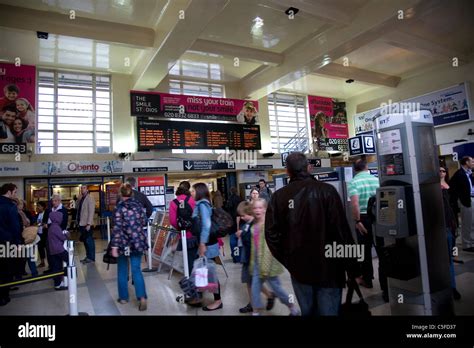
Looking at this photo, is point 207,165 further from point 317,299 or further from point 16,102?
point 317,299

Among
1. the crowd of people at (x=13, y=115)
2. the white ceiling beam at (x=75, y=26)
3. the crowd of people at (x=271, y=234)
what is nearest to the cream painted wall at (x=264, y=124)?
the white ceiling beam at (x=75, y=26)

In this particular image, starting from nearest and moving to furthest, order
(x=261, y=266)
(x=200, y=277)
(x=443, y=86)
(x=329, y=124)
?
Answer: (x=261, y=266)
(x=200, y=277)
(x=443, y=86)
(x=329, y=124)

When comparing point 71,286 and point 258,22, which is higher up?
point 258,22

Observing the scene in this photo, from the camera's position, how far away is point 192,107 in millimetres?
9398

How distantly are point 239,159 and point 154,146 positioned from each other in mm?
3283

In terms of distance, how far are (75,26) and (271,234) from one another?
7020mm

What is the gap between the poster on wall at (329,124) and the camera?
27.3 feet

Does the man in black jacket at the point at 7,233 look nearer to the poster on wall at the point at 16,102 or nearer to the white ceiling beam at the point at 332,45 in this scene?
the poster on wall at the point at 16,102

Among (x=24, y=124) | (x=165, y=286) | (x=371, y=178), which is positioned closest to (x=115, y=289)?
(x=165, y=286)

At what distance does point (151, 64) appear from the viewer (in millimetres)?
7465

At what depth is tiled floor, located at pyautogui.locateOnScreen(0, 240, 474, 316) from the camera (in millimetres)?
3000

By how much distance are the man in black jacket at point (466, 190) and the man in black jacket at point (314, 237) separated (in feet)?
12.4

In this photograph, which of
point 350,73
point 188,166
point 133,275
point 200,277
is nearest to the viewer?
Answer: point 200,277

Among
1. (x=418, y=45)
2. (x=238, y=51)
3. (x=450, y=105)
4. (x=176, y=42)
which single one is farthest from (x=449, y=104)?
(x=176, y=42)
